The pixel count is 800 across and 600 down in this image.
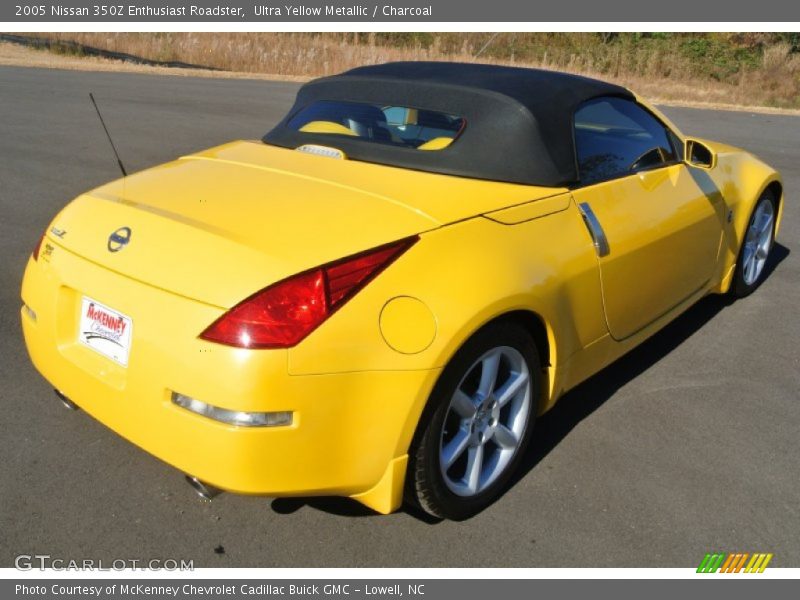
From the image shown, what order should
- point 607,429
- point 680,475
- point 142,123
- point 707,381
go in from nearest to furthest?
point 680,475 → point 607,429 → point 707,381 → point 142,123

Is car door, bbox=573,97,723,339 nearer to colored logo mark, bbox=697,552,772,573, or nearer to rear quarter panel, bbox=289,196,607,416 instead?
rear quarter panel, bbox=289,196,607,416

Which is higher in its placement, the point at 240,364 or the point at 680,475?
the point at 240,364

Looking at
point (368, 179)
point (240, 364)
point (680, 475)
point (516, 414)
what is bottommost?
point (680, 475)

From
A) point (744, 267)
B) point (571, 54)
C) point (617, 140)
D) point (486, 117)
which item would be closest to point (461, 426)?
point (486, 117)

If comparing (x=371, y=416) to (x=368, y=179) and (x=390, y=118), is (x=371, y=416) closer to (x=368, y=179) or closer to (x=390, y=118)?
(x=368, y=179)

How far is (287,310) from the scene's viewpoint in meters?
2.28

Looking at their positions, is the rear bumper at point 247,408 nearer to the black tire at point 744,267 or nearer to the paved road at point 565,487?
the paved road at point 565,487

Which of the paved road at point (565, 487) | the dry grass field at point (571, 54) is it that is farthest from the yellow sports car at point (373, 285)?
the dry grass field at point (571, 54)

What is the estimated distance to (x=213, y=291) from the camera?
Result: 2.32m

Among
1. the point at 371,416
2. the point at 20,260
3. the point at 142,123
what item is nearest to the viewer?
the point at 371,416

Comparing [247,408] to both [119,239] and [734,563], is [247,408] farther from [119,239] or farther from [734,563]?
[734,563]

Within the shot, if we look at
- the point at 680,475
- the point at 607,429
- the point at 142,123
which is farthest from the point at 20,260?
the point at 142,123

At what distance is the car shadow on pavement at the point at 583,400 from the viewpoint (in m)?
2.93

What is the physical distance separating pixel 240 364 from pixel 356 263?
49cm
